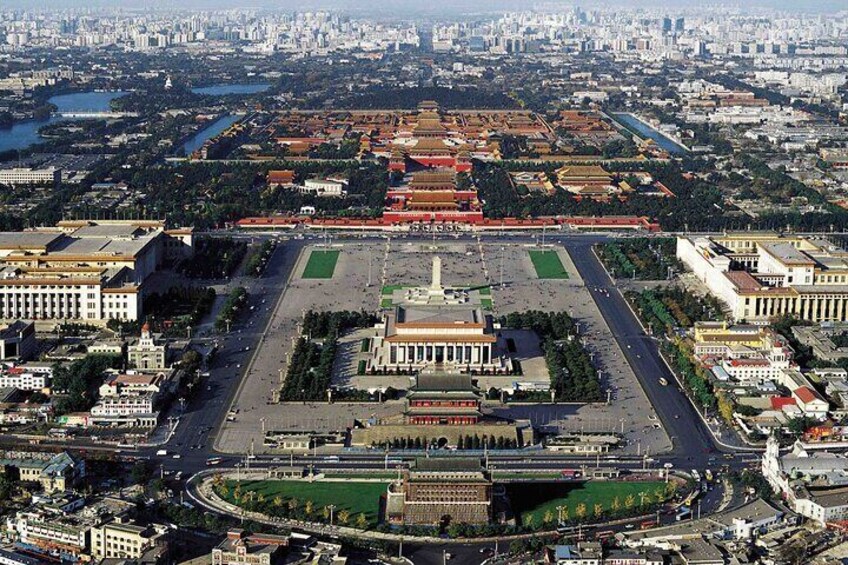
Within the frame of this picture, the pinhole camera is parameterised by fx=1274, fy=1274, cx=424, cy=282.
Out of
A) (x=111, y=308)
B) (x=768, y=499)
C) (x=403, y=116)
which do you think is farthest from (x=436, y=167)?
(x=768, y=499)

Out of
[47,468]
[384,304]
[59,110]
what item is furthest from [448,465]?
[59,110]

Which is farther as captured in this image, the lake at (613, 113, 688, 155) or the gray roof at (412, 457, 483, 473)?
the lake at (613, 113, 688, 155)

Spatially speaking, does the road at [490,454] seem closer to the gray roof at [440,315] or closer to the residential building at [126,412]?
the residential building at [126,412]

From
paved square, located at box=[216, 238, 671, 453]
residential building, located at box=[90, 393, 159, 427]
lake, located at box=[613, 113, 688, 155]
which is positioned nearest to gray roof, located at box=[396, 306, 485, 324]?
paved square, located at box=[216, 238, 671, 453]

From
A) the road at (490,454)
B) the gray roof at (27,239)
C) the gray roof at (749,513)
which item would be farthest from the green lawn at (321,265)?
the gray roof at (749,513)

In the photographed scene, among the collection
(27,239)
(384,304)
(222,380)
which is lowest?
(222,380)

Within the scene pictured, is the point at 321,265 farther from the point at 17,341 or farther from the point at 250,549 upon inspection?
the point at 250,549

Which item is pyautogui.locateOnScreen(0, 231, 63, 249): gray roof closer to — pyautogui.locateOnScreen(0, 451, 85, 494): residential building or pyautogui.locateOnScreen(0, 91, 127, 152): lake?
pyautogui.locateOnScreen(0, 451, 85, 494): residential building
